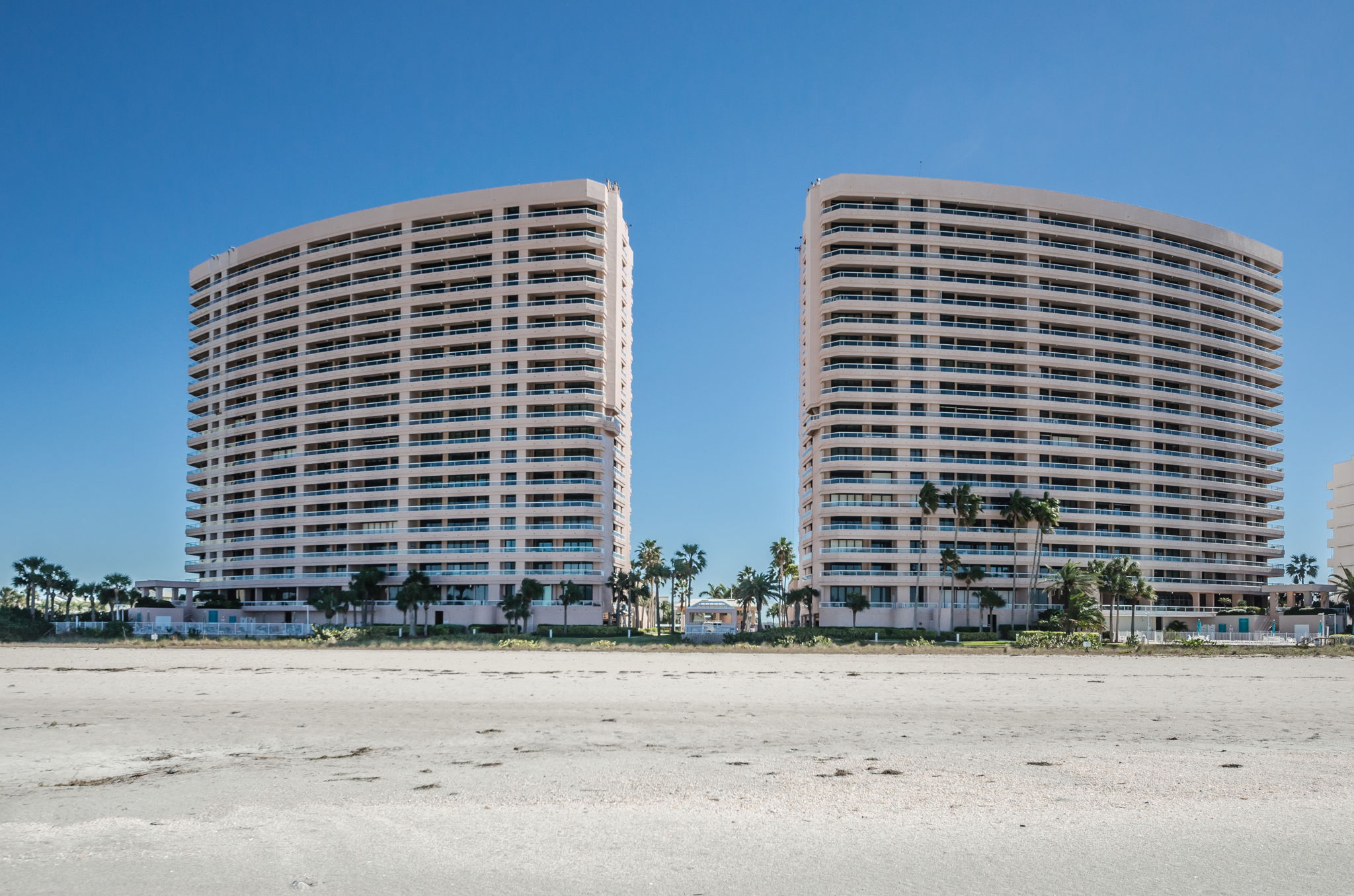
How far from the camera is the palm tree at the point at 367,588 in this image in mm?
103562

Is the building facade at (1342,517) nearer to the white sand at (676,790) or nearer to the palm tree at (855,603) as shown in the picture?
the palm tree at (855,603)

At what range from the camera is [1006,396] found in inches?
4205

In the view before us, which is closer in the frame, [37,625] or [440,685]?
[440,685]

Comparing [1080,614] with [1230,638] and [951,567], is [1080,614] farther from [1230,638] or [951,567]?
[951,567]

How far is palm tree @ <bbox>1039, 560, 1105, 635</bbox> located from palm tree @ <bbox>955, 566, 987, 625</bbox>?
21.9ft

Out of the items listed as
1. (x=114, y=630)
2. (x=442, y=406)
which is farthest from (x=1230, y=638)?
(x=114, y=630)

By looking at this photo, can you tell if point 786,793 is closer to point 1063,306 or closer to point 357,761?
point 357,761

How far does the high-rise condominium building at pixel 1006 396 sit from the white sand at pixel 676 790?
240 ft

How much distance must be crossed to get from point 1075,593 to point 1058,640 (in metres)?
13.4

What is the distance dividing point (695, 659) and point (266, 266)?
100 metres

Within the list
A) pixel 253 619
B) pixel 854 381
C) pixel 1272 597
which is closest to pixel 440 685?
pixel 854 381

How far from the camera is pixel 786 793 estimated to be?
577 inches

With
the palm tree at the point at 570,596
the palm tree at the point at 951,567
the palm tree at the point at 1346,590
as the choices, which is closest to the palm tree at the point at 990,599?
the palm tree at the point at 951,567

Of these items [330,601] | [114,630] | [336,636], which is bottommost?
[114,630]
